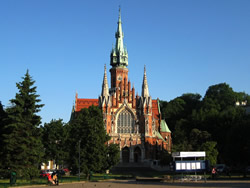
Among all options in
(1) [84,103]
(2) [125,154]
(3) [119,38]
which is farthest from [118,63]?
(2) [125,154]

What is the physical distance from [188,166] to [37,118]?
17.9 m

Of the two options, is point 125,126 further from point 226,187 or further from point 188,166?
point 226,187

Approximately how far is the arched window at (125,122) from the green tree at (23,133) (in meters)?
42.1

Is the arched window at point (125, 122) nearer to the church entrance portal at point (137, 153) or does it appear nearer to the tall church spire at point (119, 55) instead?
the church entrance portal at point (137, 153)

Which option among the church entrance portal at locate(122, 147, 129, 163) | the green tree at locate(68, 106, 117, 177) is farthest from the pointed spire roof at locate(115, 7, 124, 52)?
the green tree at locate(68, 106, 117, 177)

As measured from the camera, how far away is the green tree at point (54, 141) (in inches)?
2616

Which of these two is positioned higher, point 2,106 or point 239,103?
point 239,103

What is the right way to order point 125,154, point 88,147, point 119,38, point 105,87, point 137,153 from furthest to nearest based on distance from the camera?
point 119,38 → point 105,87 → point 137,153 → point 125,154 → point 88,147

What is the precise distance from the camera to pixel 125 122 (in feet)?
278

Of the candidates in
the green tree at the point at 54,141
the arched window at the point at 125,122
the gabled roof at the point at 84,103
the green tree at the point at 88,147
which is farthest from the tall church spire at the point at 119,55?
the green tree at the point at 88,147

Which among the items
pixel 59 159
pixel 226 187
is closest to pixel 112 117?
pixel 59 159

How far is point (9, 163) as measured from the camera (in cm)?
4003

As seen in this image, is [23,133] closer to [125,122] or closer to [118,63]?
[125,122]

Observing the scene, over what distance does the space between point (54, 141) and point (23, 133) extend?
Answer: 1041 inches
